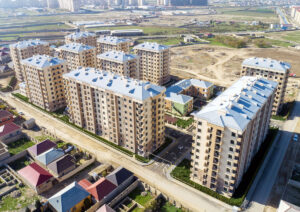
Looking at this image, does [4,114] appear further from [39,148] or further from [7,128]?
[39,148]

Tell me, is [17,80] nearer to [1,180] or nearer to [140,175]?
[1,180]

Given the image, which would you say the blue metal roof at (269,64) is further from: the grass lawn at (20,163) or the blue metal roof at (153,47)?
the grass lawn at (20,163)

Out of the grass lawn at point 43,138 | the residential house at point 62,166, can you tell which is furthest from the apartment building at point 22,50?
the residential house at point 62,166

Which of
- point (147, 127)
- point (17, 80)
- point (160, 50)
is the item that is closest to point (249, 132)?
point (147, 127)

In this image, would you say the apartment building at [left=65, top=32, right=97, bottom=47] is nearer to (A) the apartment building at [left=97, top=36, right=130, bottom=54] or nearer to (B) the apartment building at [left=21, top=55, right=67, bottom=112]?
(A) the apartment building at [left=97, top=36, right=130, bottom=54]

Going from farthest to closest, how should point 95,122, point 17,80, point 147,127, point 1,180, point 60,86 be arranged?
point 17,80 → point 60,86 → point 95,122 → point 147,127 → point 1,180
